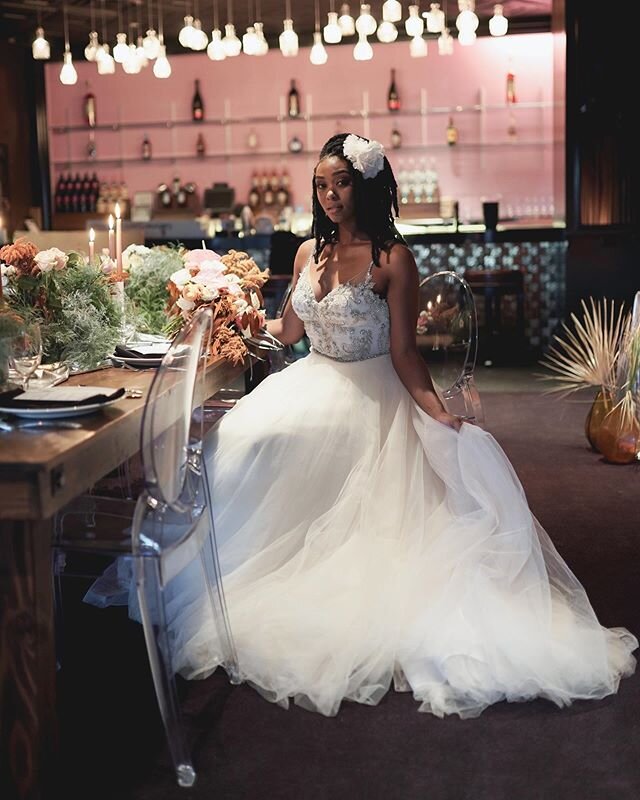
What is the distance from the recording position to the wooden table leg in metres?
2.01

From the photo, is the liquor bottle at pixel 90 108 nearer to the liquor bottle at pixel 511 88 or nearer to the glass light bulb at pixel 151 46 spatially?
the glass light bulb at pixel 151 46

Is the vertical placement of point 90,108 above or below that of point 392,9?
below

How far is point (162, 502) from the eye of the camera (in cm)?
238

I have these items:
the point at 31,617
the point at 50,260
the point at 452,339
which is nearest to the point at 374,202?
the point at 452,339

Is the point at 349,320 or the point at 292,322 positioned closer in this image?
the point at 349,320

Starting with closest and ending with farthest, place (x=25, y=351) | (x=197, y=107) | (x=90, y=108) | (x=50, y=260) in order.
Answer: (x=25, y=351), (x=50, y=260), (x=197, y=107), (x=90, y=108)

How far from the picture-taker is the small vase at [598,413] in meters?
5.27

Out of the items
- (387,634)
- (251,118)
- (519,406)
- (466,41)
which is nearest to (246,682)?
(387,634)

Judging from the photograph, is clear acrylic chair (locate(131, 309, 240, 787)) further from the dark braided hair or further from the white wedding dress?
the dark braided hair

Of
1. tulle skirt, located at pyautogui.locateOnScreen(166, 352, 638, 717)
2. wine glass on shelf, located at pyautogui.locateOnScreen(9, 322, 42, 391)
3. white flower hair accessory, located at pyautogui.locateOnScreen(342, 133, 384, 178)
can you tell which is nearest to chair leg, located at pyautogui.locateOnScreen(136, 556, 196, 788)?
tulle skirt, located at pyautogui.locateOnScreen(166, 352, 638, 717)

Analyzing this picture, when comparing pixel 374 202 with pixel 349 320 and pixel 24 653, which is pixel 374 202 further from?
pixel 24 653

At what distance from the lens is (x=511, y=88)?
1016cm

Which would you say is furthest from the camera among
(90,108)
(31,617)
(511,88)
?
(90,108)

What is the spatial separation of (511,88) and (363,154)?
7.59 m
